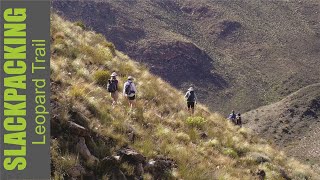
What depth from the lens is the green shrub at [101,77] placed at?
16500 mm

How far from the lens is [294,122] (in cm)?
6444

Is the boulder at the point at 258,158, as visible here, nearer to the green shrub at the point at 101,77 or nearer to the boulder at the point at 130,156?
the green shrub at the point at 101,77

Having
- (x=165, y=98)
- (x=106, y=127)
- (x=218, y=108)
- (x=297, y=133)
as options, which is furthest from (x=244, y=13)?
(x=106, y=127)

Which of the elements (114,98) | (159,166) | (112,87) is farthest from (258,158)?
(159,166)

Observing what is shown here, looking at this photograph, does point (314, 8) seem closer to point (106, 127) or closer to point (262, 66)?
point (262, 66)

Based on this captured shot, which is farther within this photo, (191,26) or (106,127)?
(191,26)

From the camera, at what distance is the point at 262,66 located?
10525 centimetres

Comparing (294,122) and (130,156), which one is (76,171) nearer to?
(130,156)

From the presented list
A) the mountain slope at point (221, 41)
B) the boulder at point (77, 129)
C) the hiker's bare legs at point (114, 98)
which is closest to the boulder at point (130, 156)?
the boulder at point (77, 129)

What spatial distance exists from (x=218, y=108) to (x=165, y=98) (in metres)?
64.2

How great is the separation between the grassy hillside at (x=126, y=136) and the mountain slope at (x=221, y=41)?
6386 cm

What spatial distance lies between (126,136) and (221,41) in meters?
114

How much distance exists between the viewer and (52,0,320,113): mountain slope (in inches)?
3718

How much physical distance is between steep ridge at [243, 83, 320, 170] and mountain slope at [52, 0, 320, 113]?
12.4 m
